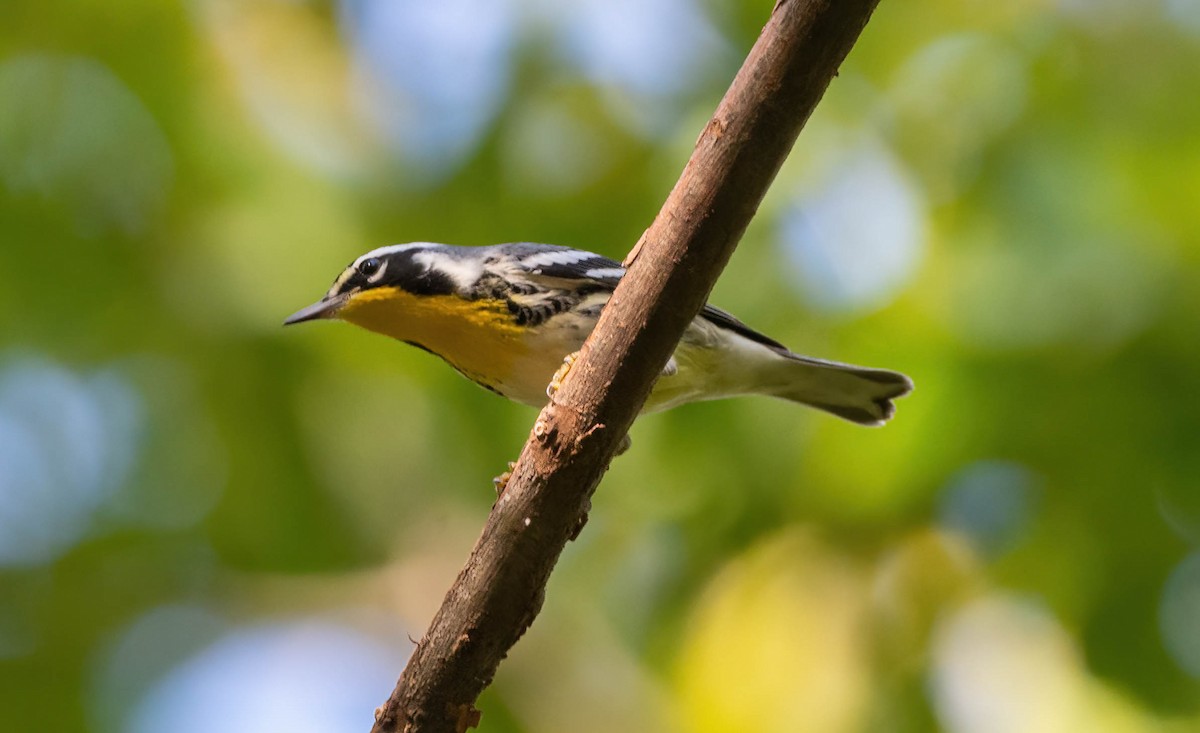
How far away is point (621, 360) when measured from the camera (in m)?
2.47

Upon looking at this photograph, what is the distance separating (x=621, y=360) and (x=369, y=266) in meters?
1.95

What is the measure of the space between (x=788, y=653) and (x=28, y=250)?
3.49m

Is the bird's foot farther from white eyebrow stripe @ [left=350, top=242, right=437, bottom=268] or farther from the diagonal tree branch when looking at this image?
white eyebrow stripe @ [left=350, top=242, right=437, bottom=268]

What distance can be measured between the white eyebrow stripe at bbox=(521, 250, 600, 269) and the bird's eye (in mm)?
554

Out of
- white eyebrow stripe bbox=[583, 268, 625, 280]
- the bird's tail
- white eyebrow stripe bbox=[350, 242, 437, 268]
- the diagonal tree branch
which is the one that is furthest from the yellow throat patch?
the diagonal tree branch

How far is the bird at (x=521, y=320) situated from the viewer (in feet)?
12.7

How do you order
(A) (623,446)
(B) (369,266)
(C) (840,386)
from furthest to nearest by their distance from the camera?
(C) (840,386), (B) (369,266), (A) (623,446)

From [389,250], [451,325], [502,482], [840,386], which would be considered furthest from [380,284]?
[840,386]

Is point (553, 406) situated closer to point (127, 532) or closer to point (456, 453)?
point (456, 453)

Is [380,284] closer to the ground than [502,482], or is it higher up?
higher up

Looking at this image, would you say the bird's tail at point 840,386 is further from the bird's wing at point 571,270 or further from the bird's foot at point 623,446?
the bird's foot at point 623,446

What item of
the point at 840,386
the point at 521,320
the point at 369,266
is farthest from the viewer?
the point at 840,386

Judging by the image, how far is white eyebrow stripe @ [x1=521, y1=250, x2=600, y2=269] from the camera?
3.99m

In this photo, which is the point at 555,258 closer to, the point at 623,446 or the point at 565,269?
the point at 565,269
